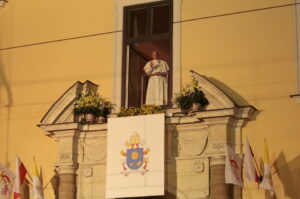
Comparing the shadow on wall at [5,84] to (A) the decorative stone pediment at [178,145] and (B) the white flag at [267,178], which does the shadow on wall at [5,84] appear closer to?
(A) the decorative stone pediment at [178,145]

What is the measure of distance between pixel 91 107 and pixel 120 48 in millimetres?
1365

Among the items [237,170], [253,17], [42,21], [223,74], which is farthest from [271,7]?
[42,21]

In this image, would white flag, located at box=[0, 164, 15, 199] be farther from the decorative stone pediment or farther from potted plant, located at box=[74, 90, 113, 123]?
potted plant, located at box=[74, 90, 113, 123]

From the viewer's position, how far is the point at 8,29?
58.6 ft

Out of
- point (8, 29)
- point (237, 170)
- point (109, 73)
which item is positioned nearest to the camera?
point (237, 170)

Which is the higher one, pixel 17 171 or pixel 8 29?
pixel 8 29

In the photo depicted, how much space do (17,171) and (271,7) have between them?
5.42 metres

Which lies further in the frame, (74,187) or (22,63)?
(22,63)

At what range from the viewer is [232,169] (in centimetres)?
1446

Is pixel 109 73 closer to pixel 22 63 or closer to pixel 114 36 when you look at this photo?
pixel 114 36

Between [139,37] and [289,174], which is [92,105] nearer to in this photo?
[139,37]

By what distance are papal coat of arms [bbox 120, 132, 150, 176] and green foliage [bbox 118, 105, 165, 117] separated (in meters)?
0.40

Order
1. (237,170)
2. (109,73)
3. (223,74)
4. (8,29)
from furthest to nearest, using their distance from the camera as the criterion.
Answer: (8,29), (109,73), (223,74), (237,170)

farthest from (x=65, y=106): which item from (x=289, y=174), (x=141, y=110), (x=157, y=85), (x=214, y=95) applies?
(x=289, y=174)
